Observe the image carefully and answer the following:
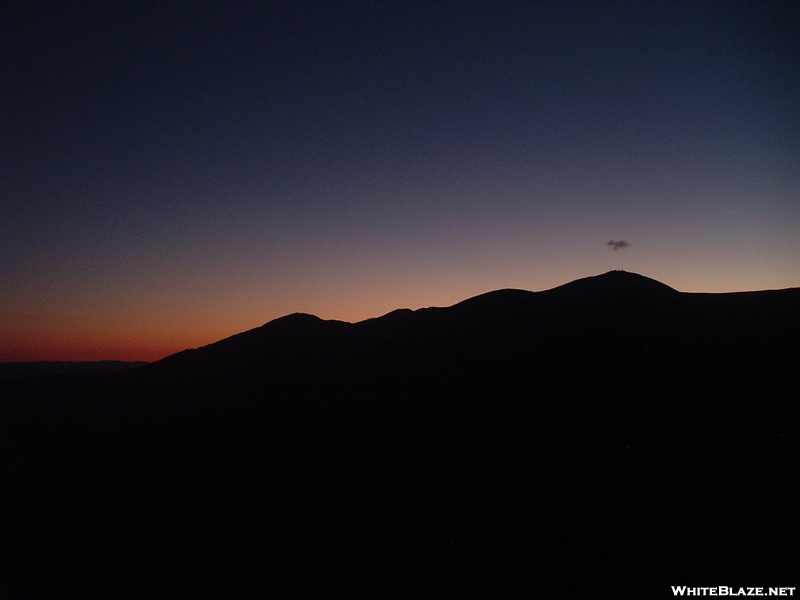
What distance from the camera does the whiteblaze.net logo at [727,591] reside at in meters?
6.94

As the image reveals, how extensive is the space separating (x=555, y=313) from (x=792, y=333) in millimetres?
8765

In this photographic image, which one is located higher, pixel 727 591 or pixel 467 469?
pixel 467 469

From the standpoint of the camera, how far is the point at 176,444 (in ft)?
56.5

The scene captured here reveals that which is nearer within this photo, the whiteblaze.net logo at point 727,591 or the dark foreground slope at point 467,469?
the whiteblaze.net logo at point 727,591

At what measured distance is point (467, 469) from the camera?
40.0ft

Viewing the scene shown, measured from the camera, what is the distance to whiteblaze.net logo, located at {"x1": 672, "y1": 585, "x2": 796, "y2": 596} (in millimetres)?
6941

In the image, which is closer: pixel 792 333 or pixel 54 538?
pixel 54 538

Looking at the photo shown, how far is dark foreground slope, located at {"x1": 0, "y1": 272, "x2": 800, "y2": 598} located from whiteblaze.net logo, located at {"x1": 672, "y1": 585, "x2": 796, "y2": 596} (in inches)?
5.2

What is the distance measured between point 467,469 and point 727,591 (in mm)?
6154

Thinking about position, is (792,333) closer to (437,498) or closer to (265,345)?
(437,498)

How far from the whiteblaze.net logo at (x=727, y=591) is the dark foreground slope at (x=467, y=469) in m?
0.13

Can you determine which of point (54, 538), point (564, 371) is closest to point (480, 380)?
point (564, 371)

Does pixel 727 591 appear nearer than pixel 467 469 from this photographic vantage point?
Yes

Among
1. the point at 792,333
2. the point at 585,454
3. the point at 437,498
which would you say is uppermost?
the point at 792,333
